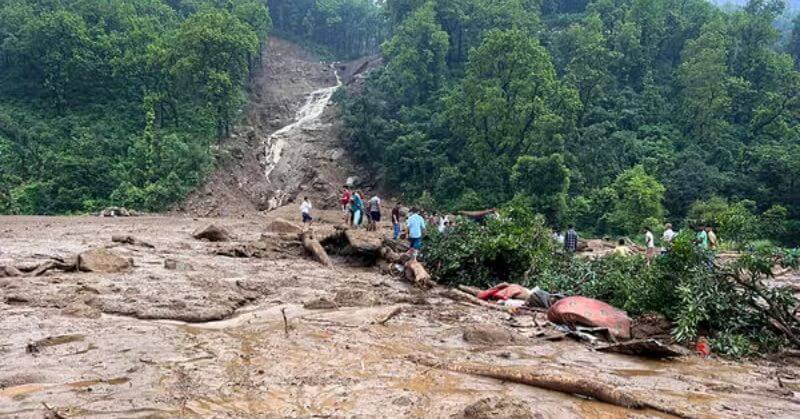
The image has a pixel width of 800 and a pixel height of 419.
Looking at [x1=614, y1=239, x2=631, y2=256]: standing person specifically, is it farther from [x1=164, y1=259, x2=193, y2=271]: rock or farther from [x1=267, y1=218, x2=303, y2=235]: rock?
[x1=164, y1=259, x2=193, y2=271]: rock

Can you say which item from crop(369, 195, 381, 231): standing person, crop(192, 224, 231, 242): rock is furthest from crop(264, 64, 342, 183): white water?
crop(192, 224, 231, 242): rock

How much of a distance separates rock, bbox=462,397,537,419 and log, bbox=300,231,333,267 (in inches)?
358

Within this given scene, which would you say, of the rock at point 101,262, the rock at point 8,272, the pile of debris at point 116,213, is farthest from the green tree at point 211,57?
the rock at point 8,272

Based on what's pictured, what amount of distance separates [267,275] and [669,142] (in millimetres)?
36239

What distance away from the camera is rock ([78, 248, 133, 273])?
10.1 metres

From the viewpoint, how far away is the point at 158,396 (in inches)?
185

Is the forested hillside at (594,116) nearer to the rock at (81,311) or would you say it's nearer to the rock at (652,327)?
the rock at (652,327)

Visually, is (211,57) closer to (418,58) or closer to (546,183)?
(418,58)

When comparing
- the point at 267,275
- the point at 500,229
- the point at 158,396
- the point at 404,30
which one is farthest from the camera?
the point at 404,30

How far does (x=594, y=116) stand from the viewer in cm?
4138

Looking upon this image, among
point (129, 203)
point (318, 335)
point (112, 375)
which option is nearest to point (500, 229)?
point (318, 335)

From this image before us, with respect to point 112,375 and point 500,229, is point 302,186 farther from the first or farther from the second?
point 112,375

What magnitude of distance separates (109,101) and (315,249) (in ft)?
112

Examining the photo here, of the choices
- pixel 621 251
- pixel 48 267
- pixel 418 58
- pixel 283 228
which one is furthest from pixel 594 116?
pixel 48 267
